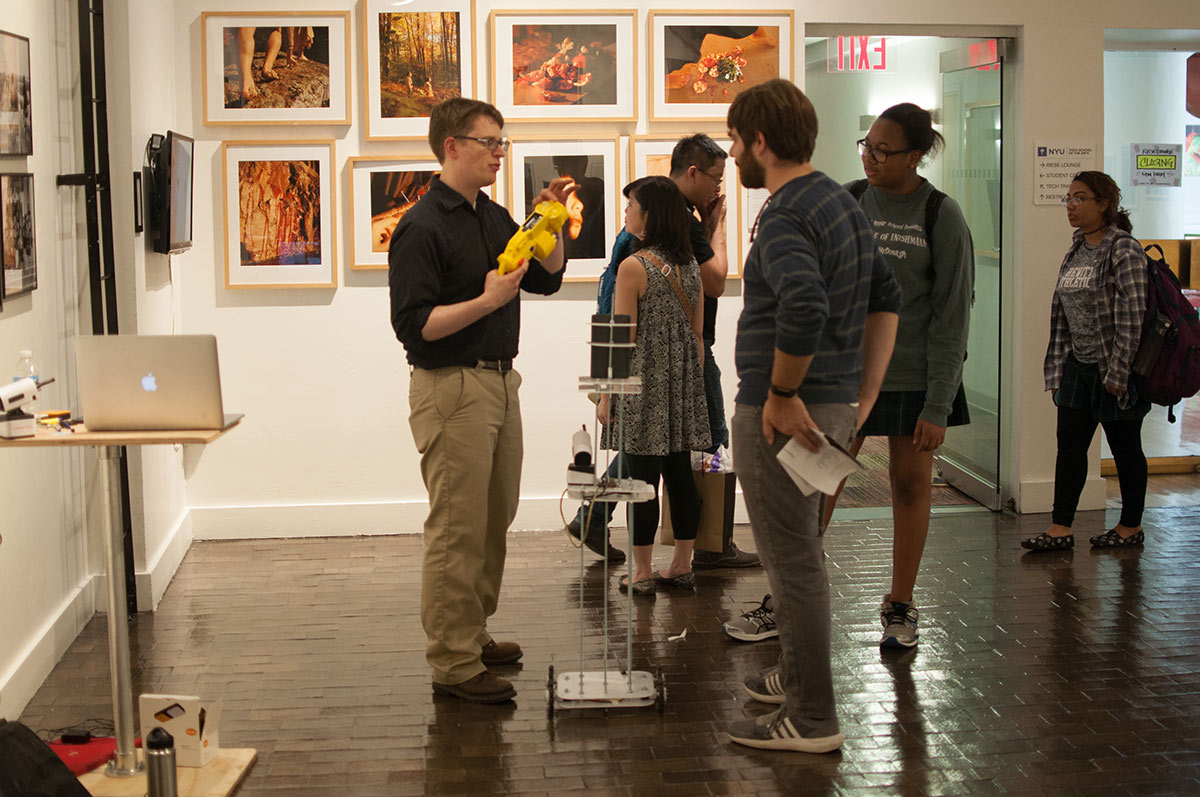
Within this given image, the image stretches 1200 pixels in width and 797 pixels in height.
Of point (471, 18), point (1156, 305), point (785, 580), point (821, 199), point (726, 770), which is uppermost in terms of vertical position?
point (471, 18)

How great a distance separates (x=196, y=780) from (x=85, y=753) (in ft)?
1.07

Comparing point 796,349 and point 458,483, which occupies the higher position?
point 796,349

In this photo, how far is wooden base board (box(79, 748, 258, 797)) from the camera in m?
3.23

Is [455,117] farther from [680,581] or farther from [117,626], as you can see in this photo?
[680,581]

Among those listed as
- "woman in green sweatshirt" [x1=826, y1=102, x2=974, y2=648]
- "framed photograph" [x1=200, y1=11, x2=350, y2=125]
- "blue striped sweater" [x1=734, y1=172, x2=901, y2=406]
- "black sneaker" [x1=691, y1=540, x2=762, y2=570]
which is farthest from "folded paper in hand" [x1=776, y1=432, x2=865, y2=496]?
"framed photograph" [x1=200, y1=11, x2=350, y2=125]

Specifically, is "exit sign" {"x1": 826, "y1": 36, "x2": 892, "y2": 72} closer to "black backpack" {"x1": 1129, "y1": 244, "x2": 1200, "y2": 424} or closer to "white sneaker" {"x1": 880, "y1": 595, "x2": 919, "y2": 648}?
"black backpack" {"x1": 1129, "y1": 244, "x2": 1200, "y2": 424}

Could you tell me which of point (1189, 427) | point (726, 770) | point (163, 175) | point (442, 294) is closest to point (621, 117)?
point (163, 175)

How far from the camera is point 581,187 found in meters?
6.16

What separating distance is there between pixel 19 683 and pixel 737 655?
2312mm

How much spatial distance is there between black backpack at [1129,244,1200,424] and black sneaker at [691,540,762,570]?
1894 mm

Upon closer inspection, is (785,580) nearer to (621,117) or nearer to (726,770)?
(726,770)

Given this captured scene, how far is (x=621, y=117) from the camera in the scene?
6.11 meters

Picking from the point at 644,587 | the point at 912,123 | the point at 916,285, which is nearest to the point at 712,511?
the point at 644,587

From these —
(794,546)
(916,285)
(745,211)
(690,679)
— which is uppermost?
(745,211)
